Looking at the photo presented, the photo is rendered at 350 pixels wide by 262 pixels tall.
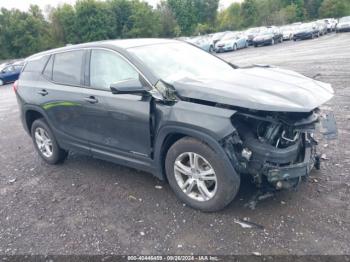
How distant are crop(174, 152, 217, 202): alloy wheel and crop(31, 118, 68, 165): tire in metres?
2.49

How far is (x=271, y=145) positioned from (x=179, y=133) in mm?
955

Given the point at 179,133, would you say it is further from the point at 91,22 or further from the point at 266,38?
the point at 91,22

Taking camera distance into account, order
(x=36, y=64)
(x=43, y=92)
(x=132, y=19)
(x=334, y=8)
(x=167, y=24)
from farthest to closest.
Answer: (x=334, y=8) → (x=167, y=24) → (x=132, y=19) → (x=36, y=64) → (x=43, y=92)

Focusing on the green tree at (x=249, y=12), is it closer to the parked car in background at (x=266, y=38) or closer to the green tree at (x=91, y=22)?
the green tree at (x=91, y=22)

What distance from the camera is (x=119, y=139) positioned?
4312mm

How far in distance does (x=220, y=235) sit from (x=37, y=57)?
162 inches

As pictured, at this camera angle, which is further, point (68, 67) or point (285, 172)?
point (68, 67)

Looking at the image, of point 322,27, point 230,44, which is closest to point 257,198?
point 230,44

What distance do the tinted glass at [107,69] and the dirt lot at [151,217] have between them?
4.58 ft

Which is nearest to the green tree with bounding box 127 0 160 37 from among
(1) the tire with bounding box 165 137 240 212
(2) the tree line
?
(2) the tree line

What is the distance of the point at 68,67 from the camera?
496cm

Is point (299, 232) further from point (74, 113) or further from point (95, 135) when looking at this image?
point (74, 113)

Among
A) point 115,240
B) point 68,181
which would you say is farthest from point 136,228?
point 68,181

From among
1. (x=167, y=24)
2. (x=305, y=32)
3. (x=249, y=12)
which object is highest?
(x=249, y=12)
